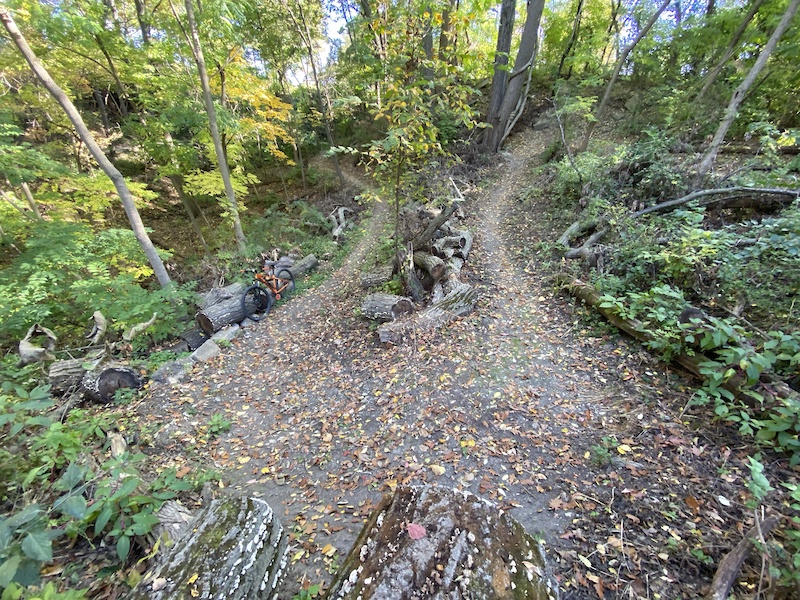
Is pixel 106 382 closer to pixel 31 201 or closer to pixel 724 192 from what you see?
pixel 31 201

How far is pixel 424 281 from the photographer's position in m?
7.57

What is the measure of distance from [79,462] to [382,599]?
3383mm

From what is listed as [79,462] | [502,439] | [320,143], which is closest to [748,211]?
[502,439]

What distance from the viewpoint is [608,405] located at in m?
4.07

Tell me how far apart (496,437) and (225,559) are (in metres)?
2.98

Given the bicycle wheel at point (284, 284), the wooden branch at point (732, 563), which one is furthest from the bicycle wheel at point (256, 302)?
the wooden branch at point (732, 563)

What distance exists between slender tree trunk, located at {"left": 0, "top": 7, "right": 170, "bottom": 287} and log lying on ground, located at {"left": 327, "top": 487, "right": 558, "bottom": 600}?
8.75m

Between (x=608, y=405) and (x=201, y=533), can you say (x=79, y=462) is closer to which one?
(x=201, y=533)

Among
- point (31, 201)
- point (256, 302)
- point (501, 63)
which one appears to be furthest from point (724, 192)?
point (31, 201)

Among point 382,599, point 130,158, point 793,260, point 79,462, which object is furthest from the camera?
point 130,158

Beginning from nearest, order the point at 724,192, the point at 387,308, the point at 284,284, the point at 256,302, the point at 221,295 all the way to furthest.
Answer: the point at 724,192, the point at 387,308, the point at 221,295, the point at 256,302, the point at 284,284

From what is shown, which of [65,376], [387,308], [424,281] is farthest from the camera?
[424,281]

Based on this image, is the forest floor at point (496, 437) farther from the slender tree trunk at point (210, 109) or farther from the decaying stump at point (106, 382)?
the slender tree trunk at point (210, 109)

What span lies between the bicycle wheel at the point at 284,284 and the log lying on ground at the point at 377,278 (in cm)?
257
